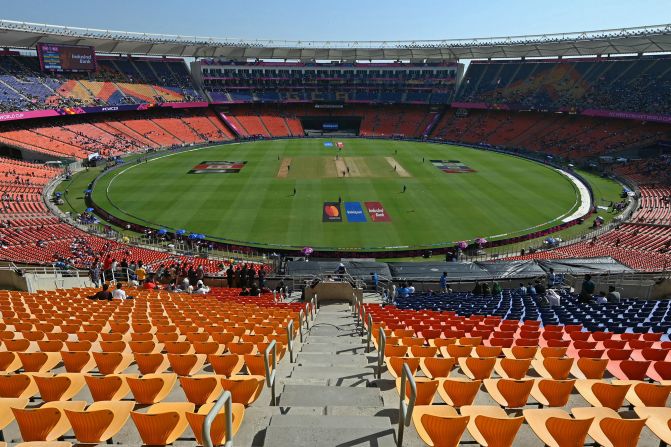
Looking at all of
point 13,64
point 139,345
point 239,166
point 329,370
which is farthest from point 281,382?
point 13,64

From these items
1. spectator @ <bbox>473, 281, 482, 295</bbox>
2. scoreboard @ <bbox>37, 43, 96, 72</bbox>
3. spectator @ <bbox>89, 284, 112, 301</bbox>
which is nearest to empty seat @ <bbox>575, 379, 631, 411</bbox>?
spectator @ <bbox>89, 284, 112, 301</bbox>

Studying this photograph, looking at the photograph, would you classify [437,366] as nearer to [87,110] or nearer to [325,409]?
[325,409]

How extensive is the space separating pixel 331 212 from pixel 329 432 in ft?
127

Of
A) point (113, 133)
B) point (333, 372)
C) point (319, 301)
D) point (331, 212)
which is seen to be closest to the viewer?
point (333, 372)

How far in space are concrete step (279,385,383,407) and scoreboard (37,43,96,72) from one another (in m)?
89.0

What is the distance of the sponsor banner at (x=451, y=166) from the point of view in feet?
202

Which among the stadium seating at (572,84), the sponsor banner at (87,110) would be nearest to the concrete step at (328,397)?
the sponsor banner at (87,110)

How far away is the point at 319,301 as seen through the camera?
20703mm

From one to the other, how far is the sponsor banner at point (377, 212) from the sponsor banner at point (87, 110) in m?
53.5

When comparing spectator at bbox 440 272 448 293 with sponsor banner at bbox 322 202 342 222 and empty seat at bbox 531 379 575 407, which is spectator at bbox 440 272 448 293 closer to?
empty seat at bbox 531 379 575 407

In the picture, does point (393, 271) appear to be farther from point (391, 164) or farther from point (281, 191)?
point (391, 164)

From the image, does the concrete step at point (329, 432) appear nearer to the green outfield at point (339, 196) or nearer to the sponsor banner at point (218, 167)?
the green outfield at point (339, 196)

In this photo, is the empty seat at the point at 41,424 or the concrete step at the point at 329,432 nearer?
the concrete step at the point at 329,432

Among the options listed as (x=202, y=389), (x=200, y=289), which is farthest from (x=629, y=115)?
(x=202, y=389)
